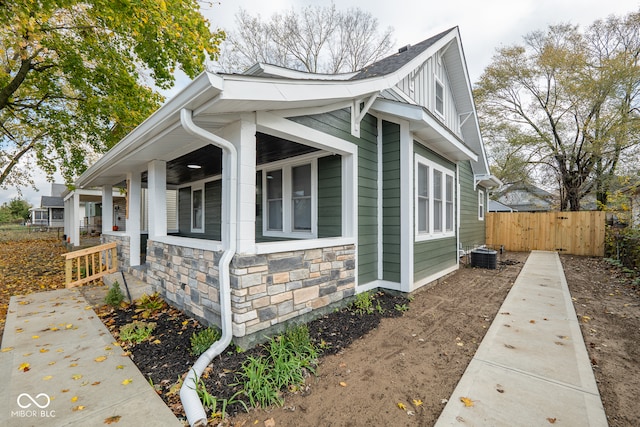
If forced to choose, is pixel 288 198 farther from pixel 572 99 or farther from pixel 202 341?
pixel 572 99

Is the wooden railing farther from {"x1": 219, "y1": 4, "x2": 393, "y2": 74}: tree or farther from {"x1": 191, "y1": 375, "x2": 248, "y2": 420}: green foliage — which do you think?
{"x1": 219, "y1": 4, "x2": 393, "y2": 74}: tree

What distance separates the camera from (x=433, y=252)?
5750 millimetres

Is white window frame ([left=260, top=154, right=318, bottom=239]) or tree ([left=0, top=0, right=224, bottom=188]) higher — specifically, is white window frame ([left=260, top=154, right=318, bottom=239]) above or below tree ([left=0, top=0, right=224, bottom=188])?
below

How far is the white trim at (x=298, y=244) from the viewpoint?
3071 millimetres

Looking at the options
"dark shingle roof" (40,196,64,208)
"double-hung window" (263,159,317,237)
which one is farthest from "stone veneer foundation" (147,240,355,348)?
"dark shingle roof" (40,196,64,208)

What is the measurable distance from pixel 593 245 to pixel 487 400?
11.5m

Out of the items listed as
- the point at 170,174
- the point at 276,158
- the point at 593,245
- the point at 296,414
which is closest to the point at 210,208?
the point at 170,174

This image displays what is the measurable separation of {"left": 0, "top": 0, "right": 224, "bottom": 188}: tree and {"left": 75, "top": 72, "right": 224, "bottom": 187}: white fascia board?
10.3ft

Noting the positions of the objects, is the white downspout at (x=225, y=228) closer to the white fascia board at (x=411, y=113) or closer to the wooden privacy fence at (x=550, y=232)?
the white fascia board at (x=411, y=113)

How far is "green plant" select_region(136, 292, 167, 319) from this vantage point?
4.13 m

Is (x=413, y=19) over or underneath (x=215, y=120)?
over

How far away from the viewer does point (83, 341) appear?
10.9ft

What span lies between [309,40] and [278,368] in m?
16.0

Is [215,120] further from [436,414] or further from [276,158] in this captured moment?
[436,414]
